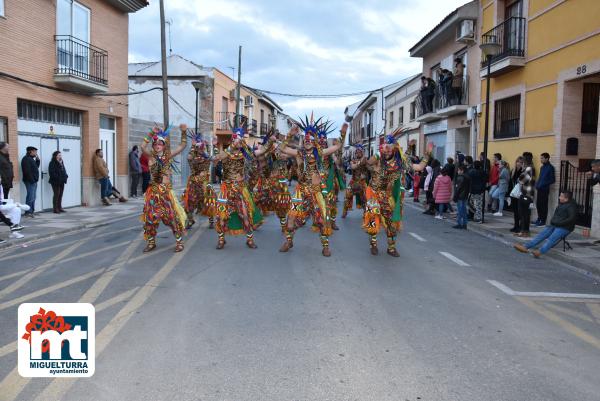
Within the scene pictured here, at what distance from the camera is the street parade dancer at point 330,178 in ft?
30.3

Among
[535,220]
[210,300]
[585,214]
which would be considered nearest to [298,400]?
[210,300]

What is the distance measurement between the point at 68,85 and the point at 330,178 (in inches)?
366

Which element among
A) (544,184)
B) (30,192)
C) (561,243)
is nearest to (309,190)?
(561,243)

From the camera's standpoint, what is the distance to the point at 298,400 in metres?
3.50

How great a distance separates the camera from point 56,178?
47.9ft

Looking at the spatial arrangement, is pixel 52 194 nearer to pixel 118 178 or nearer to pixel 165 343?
pixel 118 178

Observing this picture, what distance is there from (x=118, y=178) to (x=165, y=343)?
16638 mm

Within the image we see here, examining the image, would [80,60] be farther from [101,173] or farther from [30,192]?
[30,192]

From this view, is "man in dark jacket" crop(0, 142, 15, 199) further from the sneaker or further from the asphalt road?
the sneaker

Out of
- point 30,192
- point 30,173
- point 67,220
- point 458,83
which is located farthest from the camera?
point 458,83

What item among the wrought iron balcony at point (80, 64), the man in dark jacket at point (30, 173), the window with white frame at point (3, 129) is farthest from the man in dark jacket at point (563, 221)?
the wrought iron balcony at point (80, 64)

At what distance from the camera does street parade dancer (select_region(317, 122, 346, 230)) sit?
364 inches

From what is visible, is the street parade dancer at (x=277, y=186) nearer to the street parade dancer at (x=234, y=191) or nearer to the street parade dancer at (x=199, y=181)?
the street parade dancer at (x=199, y=181)

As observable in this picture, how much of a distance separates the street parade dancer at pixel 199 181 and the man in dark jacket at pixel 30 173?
4891mm
